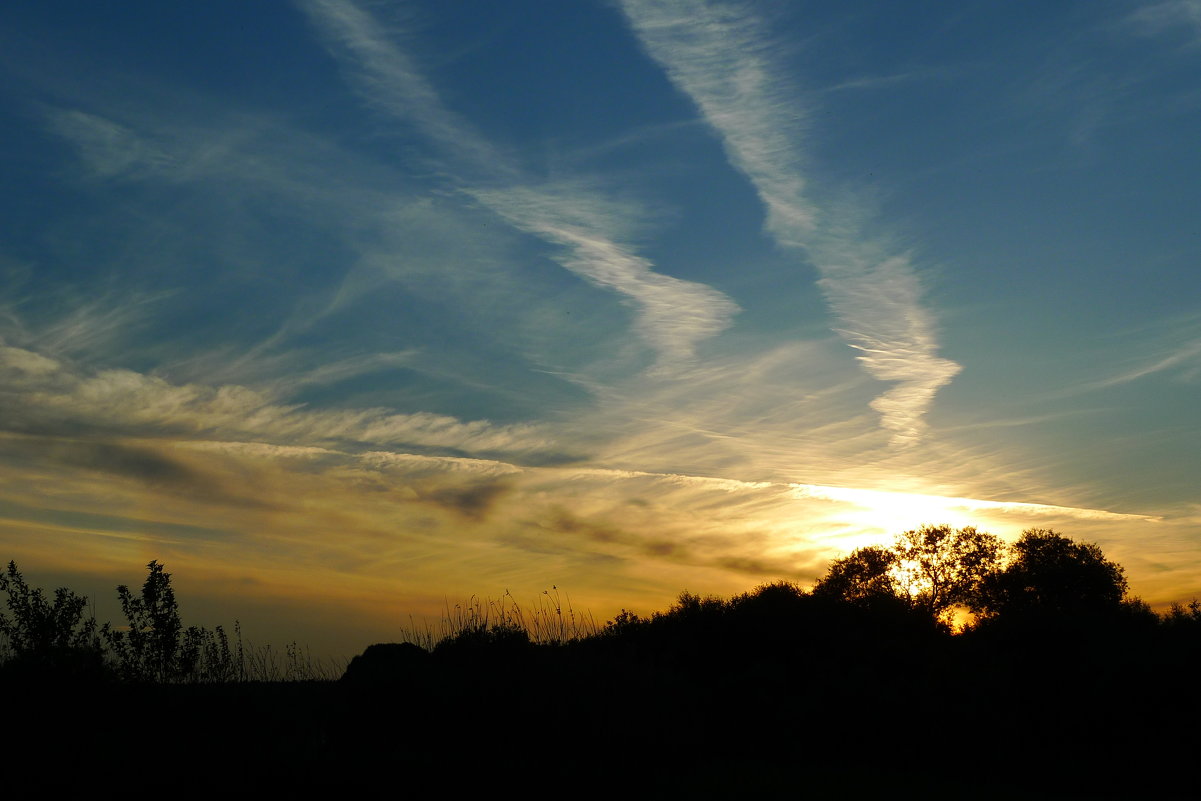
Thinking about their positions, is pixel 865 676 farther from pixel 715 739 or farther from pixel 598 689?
pixel 598 689

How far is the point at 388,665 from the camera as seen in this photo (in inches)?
793

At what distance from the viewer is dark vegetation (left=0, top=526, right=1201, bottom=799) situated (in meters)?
15.0

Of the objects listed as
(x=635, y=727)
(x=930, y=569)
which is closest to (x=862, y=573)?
(x=930, y=569)

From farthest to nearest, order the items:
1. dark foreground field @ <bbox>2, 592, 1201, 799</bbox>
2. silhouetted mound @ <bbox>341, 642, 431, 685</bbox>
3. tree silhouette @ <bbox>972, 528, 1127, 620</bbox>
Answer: tree silhouette @ <bbox>972, 528, 1127, 620</bbox>
silhouetted mound @ <bbox>341, 642, 431, 685</bbox>
dark foreground field @ <bbox>2, 592, 1201, 799</bbox>

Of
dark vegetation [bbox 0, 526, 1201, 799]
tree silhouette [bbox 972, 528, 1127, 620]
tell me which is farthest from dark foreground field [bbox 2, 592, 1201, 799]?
tree silhouette [bbox 972, 528, 1127, 620]

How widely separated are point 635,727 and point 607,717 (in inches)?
24.2

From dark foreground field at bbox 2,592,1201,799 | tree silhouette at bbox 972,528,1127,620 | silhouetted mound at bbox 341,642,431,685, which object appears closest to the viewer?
dark foreground field at bbox 2,592,1201,799

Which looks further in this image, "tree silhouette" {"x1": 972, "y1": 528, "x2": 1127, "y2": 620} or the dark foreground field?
"tree silhouette" {"x1": 972, "y1": 528, "x2": 1127, "y2": 620}

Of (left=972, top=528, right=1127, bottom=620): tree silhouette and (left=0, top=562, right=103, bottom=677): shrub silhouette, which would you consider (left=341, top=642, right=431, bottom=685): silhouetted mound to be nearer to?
(left=0, top=562, right=103, bottom=677): shrub silhouette

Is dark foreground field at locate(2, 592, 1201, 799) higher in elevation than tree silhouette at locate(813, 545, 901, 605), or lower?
lower

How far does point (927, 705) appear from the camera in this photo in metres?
21.3

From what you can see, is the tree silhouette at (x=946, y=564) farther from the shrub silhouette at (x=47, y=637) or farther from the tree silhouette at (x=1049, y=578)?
the shrub silhouette at (x=47, y=637)

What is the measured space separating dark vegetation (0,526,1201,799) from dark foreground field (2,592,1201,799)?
0.05 metres

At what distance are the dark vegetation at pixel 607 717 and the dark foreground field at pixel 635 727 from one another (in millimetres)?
52
